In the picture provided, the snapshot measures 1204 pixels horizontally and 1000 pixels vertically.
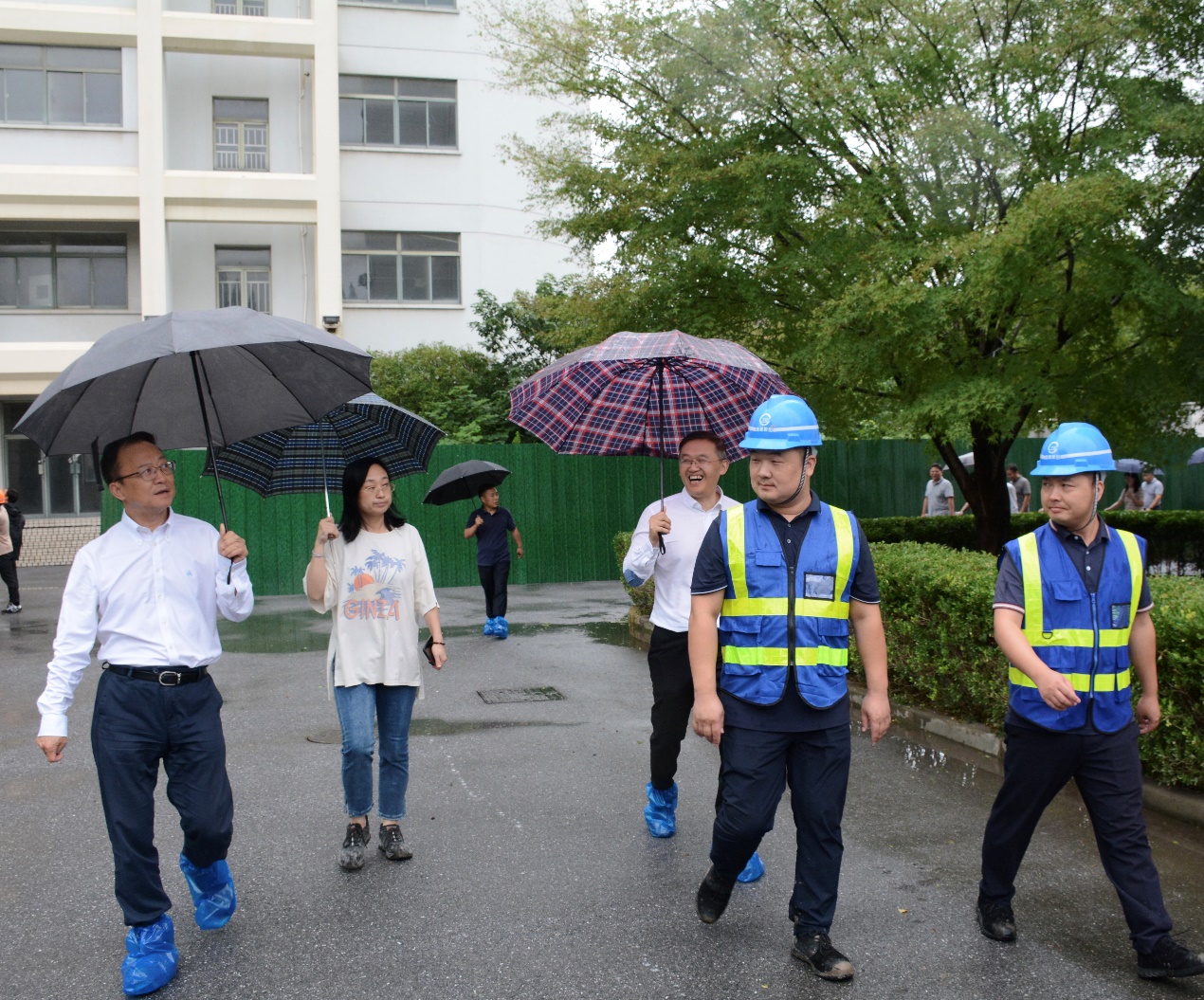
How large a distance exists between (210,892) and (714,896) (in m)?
1.86

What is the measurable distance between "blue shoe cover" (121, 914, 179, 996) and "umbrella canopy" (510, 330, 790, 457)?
8.92 feet

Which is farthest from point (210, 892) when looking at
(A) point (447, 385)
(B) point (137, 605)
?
(A) point (447, 385)

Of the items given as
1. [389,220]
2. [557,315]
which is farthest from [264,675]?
[389,220]

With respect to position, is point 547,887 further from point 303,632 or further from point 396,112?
point 396,112

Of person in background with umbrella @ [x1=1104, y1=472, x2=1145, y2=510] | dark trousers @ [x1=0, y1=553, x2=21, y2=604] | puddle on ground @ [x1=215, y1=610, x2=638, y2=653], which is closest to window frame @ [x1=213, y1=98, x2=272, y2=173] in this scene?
dark trousers @ [x1=0, y1=553, x2=21, y2=604]

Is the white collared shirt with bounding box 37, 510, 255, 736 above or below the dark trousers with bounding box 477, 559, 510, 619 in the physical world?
above

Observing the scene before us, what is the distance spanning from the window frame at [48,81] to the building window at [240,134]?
6.16ft

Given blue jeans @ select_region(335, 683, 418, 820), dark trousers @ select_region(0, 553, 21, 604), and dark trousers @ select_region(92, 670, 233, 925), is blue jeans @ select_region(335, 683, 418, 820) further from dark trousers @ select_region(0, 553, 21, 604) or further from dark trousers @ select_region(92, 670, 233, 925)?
dark trousers @ select_region(0, 553, 21, 604)

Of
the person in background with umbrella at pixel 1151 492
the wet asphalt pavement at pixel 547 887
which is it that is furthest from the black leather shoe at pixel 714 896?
the person in background with umbrella at pixel 1151 492

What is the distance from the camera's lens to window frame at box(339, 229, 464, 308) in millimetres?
25094

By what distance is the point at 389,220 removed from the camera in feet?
82.7

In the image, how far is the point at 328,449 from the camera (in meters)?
5.62

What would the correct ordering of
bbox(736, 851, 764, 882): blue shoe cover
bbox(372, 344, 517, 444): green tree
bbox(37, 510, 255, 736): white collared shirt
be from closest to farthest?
bbox(37, 510, 255, 736): white collared shirt
bbox(736, 851, 764, 882): blue shoe cover
bbox(372, 344, 517, 444): green tree

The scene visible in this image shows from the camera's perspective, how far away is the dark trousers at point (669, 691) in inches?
204
